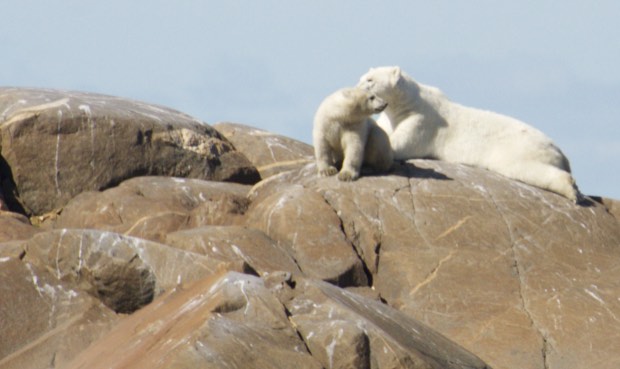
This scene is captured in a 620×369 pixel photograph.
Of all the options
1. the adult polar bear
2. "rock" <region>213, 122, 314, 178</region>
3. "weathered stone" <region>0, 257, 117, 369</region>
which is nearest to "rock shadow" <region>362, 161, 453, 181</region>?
the adult polar bear

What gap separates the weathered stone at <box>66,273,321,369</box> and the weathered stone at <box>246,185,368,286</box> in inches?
165

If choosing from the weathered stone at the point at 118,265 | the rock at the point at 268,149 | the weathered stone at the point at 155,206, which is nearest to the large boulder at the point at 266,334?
the weathered stone at the point at 118,265

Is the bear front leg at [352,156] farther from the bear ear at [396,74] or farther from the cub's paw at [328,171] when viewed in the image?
the bear ear at [396,74]

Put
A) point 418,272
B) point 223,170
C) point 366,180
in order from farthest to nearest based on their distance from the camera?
point 223,170, point 366,180, point 418,272

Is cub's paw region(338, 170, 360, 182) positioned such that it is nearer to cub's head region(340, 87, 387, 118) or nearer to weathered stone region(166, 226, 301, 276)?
cub's head region(340, 87, 387, 118)

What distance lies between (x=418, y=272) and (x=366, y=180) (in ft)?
6.30

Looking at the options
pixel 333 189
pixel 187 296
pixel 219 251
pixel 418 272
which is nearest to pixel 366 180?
pixel 333 189

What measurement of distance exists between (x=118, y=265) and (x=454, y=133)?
8393 millimetres

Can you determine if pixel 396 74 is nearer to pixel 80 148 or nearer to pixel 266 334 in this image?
pixel 80 148

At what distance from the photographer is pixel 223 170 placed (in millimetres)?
22531

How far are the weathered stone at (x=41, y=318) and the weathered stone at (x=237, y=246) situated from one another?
1.98 metres

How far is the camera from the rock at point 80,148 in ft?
69.0

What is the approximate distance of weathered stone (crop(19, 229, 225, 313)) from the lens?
15031 mm

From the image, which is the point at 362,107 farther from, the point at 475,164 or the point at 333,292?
the point at 333,292
